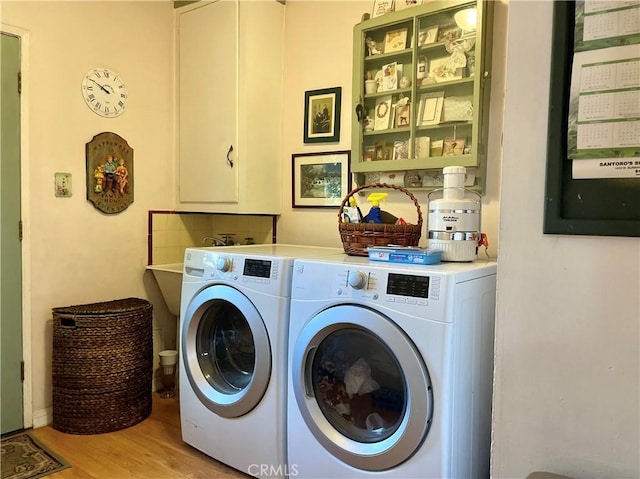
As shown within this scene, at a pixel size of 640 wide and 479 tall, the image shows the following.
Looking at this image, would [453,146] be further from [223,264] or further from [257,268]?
[223,264]

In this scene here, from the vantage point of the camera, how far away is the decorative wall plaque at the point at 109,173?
2.63 meters

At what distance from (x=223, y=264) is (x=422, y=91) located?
1.24 meters

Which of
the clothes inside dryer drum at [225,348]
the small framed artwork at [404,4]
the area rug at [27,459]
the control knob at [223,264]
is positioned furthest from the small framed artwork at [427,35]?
the area rug at [27,459]

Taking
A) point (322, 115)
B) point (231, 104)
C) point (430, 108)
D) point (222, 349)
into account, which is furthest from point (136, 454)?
point (430, 108)

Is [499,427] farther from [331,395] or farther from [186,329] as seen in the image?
[186,329]

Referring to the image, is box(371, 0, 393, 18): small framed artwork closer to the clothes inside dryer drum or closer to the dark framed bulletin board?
the dark framed bulletin board

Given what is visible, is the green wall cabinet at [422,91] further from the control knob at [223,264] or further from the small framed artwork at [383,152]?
the control knob at [223,264]

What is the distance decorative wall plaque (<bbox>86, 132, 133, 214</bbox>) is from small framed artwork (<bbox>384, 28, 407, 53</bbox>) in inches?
61.9

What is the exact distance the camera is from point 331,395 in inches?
70.5

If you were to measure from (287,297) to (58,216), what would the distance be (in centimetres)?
145

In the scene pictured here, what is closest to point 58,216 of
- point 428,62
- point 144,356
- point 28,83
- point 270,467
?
point 28,83

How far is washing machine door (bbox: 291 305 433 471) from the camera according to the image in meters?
1.49

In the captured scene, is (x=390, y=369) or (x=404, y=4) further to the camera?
(x=404, y=4)

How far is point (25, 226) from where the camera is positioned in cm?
239
